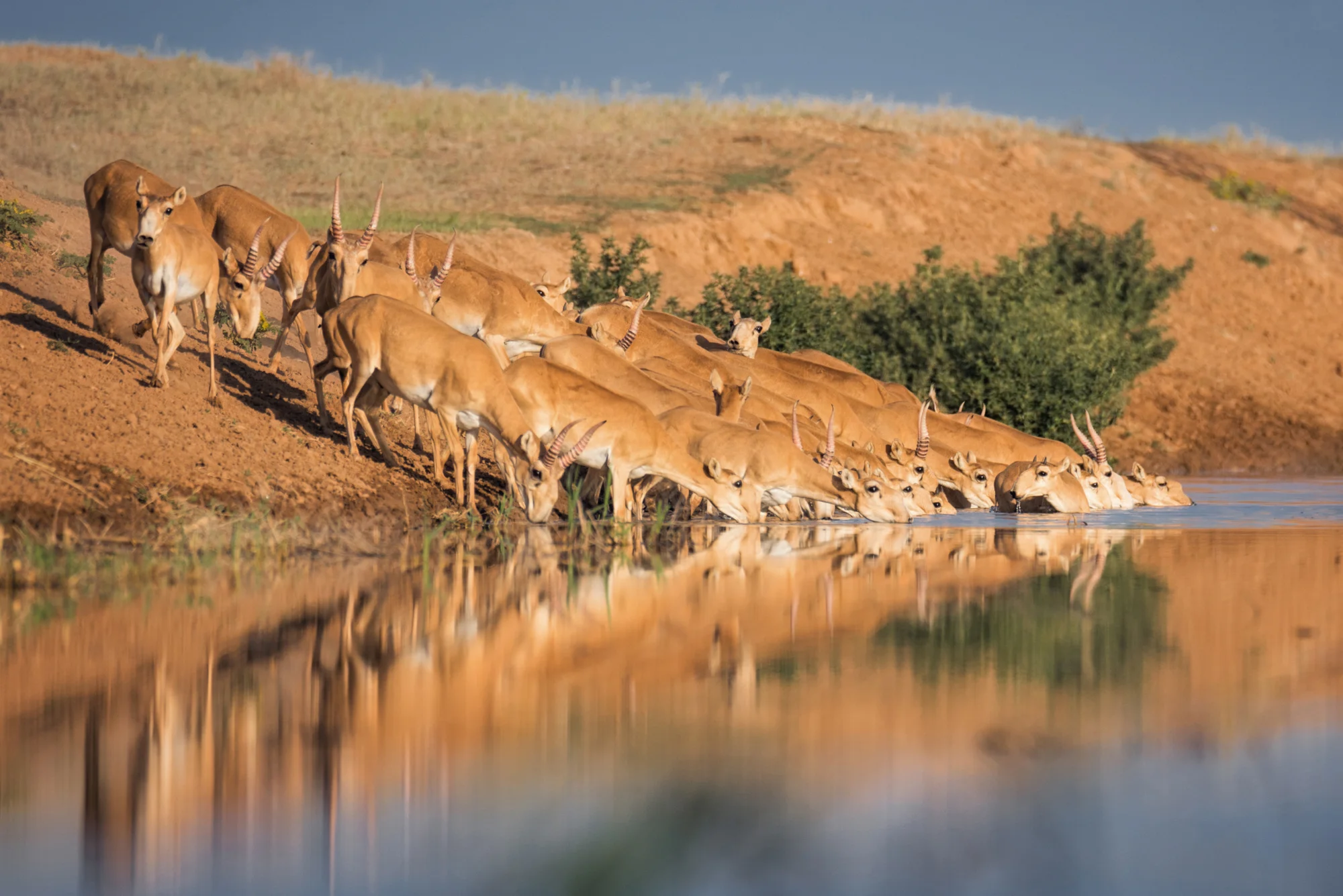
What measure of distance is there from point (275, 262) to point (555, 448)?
4.21 m

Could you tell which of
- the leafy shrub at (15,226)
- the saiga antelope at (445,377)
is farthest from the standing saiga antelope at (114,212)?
the leafy shrub at (15,226)

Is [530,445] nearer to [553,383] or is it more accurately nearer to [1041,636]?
[553,383]

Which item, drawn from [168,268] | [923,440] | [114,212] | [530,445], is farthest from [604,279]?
[530,445]

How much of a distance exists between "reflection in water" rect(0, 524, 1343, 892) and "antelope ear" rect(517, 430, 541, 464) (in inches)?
128

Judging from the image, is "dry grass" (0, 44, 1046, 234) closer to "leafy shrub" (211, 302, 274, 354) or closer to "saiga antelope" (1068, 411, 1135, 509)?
"leafy shrub" (211, 302, 274, 354)

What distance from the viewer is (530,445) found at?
13.6 m

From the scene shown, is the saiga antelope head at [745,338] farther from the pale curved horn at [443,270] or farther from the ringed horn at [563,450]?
the ringed horn at [563,450]

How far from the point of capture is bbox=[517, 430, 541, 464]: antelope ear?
44.6 feet

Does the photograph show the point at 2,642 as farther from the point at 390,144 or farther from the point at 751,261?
the point at 390,144

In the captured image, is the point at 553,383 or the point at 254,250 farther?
the point at 254,250

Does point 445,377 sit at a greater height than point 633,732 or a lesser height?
greater

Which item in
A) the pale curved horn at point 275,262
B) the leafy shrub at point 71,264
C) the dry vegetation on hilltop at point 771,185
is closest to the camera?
the pale curved horn at point 275,262

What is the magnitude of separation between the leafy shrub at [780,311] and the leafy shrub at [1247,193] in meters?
32.8

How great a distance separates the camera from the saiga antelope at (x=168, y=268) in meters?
13.9
